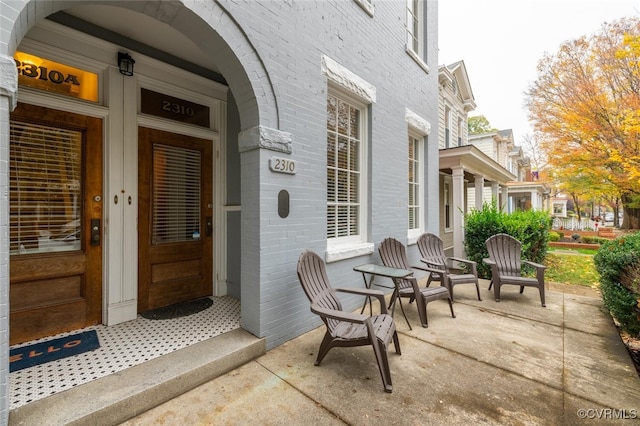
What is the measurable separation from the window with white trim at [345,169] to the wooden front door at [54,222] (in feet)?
8.77

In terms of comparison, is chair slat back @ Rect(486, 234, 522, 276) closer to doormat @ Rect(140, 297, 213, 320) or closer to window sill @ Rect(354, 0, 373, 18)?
window sill @ Rect(354, 0, 373, 18)

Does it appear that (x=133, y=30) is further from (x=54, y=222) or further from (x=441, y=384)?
(x=441, y=384)

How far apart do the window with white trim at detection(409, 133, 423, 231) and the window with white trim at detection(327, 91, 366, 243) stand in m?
1.97

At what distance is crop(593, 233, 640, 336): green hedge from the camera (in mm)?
3158

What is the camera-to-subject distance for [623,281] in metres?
3.34

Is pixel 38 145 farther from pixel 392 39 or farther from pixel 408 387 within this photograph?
pixel 392 39

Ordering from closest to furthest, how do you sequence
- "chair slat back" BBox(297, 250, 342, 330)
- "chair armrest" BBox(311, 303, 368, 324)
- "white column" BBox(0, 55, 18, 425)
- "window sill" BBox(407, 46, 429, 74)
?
1. "white column" BBox(0, 55, 18, 425)
2. "chair armrest" BBox(311, 303, 368, 324)
3. "chair slat back" BBox(297, 250, 342, 330)
4. "window sill" BBox(407, 46, 429, 74)

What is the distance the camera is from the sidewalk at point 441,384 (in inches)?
78.2

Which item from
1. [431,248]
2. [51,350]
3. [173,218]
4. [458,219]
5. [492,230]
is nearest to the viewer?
[51,350]

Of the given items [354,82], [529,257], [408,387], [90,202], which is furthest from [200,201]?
[529,257]

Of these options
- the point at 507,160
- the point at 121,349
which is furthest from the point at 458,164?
the point at 507,160

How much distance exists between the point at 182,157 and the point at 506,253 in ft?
17.7

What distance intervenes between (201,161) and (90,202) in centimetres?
136

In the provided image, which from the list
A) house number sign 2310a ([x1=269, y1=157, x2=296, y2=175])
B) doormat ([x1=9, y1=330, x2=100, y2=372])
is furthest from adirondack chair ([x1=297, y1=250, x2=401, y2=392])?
doormat ([x1=9, y1=330, x2=100, y2=372])
